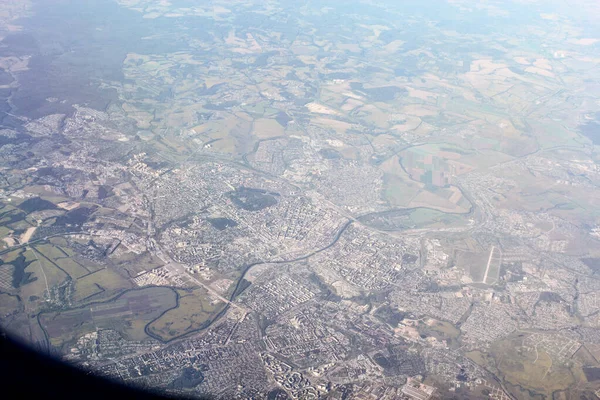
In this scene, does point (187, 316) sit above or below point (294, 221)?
above

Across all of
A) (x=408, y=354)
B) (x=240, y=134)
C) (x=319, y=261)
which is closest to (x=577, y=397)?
(x=408, y=354)

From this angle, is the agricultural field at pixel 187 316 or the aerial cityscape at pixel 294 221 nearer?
the aerial cityscape at pixel 294 221

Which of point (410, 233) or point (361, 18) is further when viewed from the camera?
point (361, 18)

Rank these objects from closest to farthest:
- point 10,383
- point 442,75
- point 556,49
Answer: point 10,383 → point 442,75 → point 556,49

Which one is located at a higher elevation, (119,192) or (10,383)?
(10,383)

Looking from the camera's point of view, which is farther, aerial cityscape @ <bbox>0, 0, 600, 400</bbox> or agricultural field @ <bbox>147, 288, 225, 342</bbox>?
agricultural field @ <bbox>147, 288, 225, 342</bbox>

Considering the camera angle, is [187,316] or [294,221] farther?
[294,221]

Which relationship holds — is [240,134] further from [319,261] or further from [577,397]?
[577,397]

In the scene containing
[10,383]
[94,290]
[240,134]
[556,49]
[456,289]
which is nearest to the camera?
[10,383]
